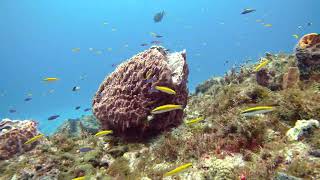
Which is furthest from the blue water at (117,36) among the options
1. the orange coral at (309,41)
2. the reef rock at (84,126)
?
the orange coral at (309,41)

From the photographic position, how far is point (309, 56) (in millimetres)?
8406

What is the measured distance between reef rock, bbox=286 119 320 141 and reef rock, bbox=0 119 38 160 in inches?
308

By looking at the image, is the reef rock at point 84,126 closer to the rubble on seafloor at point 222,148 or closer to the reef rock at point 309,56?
the rubble on seafloor at point 222,148

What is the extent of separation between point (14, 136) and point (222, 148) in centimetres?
718

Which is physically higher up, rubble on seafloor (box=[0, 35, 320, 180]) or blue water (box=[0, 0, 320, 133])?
blue water (box=[0, 0, 320, 133])

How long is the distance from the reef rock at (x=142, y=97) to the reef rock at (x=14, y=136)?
3.03m

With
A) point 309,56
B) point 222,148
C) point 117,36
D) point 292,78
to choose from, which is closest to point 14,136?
point 222,148

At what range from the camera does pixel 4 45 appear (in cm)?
13600

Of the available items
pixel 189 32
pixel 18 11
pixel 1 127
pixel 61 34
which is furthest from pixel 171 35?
pixel 1 127

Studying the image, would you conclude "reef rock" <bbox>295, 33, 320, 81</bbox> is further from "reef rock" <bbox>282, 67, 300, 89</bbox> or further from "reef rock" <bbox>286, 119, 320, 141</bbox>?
"reef rock" <bbox>286, 119, 320, 141</bbox>

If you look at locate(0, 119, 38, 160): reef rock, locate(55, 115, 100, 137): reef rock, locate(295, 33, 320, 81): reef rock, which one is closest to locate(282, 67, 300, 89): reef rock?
locate(295, 33, 320, 81): reef rock

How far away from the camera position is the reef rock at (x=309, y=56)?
8258 millimetres

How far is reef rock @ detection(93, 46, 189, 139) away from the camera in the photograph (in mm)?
7914

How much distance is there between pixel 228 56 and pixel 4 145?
486ft
